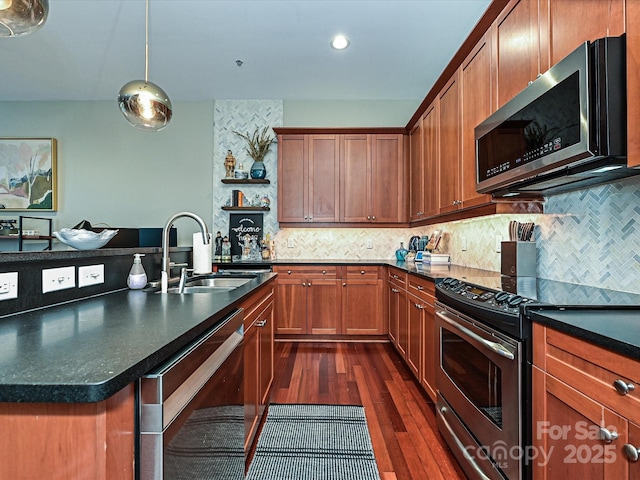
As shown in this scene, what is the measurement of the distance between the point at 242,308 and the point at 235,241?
3119 mm

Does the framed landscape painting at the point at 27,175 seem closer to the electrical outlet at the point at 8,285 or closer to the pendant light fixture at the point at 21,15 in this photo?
the pendant light fixture at the point at 21,15

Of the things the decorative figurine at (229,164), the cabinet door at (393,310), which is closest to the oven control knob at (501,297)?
the cabinet door at (393,310)

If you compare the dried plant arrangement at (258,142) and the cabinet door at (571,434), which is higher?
the dried plant arrangement at (258,142)

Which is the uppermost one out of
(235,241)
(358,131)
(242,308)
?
(358,131)

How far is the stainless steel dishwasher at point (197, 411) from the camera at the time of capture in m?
0.72

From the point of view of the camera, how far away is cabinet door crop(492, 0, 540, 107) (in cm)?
171

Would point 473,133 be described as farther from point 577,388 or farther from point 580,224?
point 577,388

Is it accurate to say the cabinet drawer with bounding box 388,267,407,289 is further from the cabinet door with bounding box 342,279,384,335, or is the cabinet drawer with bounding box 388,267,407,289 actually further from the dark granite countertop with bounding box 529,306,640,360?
the dark granite countertop with bounding box 529,306,640,360

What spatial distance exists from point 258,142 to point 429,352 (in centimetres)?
333

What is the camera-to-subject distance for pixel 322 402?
8.06 ft

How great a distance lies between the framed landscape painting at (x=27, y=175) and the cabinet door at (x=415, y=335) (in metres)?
4.79

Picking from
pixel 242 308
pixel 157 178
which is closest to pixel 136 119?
pixel 242 308

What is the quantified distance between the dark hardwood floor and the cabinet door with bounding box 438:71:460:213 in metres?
1.47

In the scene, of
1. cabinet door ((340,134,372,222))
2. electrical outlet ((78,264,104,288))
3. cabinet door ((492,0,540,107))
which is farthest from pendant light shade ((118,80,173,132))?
cabinet door ((340,134,372,222))
